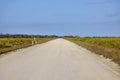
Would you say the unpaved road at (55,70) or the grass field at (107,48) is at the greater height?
the unpaved road at (55,70)

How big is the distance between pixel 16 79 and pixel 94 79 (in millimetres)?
2679

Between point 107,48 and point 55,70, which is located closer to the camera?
point 55,70

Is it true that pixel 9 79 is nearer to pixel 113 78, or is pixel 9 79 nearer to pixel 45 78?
pixel 45 78

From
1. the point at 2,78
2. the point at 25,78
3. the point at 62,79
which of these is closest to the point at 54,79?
the point at 62,79

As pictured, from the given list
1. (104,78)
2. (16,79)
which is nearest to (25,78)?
(16,79)

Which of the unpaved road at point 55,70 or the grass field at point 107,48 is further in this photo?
the grass field at point 107,48

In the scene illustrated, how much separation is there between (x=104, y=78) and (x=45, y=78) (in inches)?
83.2

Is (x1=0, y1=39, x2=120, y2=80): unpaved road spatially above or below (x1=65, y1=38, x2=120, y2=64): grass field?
above

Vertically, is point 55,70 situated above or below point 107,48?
above

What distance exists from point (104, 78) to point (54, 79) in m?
1.85

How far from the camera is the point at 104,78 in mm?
11258

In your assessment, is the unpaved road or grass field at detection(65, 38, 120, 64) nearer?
the unpaved road

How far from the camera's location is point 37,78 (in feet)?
35.6

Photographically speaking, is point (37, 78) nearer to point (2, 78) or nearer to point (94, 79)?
point (2, 78)
